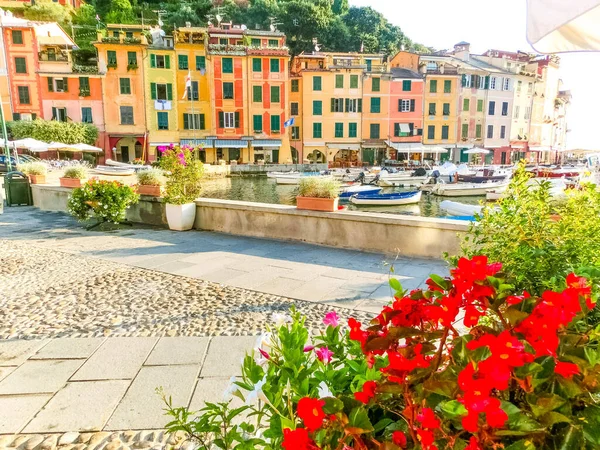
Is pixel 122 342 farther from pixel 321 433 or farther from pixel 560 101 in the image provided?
pixel 560 101

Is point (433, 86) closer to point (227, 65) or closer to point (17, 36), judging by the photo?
point (227, 65)

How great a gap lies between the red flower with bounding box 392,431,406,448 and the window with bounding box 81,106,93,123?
42.0m

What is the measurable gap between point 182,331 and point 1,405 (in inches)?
57.6

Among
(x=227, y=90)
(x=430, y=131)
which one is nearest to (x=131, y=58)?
(x=227, y=90)

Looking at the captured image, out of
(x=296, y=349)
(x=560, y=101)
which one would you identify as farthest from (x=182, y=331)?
(x=560, y=101)

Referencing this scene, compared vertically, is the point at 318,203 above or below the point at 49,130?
below

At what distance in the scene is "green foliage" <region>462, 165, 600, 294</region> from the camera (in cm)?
195

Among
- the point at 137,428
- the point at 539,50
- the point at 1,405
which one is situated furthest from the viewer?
the point at 1,405

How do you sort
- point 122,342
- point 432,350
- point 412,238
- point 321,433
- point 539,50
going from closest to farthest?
1. point 321,433
2. point 432,350
3. point 539,50
4. point 122,342
5. point 412,238

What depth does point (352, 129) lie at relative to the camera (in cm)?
4200

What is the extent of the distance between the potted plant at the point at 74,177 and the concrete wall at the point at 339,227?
4861mm

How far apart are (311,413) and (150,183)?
32.0 ft

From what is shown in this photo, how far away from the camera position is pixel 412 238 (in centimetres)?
680

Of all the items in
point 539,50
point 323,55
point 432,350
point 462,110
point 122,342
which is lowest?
point 122,342
